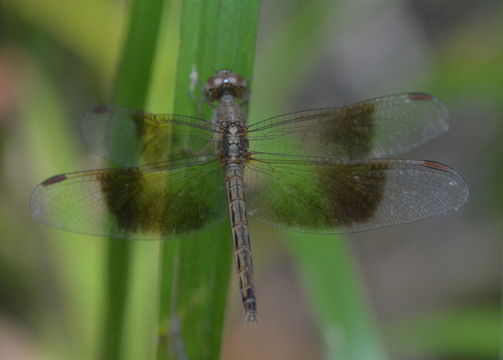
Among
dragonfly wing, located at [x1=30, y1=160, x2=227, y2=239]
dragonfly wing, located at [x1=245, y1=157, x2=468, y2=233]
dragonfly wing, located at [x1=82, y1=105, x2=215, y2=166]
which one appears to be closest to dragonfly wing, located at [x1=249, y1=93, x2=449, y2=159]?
dragonfly wing, located at [x1=245, y1=157, x2=468, y2=233]

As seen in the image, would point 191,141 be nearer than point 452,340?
Yes

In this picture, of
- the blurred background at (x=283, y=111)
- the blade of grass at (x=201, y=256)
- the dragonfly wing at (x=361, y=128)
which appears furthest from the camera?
the blurred background at (x=283, y=111)

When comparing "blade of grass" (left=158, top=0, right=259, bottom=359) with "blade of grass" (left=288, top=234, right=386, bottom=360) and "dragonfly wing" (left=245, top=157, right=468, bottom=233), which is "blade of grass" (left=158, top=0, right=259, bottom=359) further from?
"blade of grass" (left=288, top=234, right=386, bottom=360)

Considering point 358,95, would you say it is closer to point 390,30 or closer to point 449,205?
point 390,30

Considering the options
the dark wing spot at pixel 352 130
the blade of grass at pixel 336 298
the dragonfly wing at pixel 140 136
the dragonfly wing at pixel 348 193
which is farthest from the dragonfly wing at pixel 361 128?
the blade of grass at pixel 336 298

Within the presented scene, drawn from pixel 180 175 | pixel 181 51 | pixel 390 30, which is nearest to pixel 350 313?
pixel 180 175

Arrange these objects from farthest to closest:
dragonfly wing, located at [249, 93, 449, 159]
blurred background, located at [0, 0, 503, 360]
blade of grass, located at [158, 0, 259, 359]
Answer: blurred background, located at [0, 0, 503, 360], dragonfly wing, located at [249, 93, 449, 159], blade of grass, located at [158, 0, 259, 359]

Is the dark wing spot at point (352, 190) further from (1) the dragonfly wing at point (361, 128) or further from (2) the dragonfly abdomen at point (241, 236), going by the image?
(2) the dragonfly abdomen at point (241, 236)
